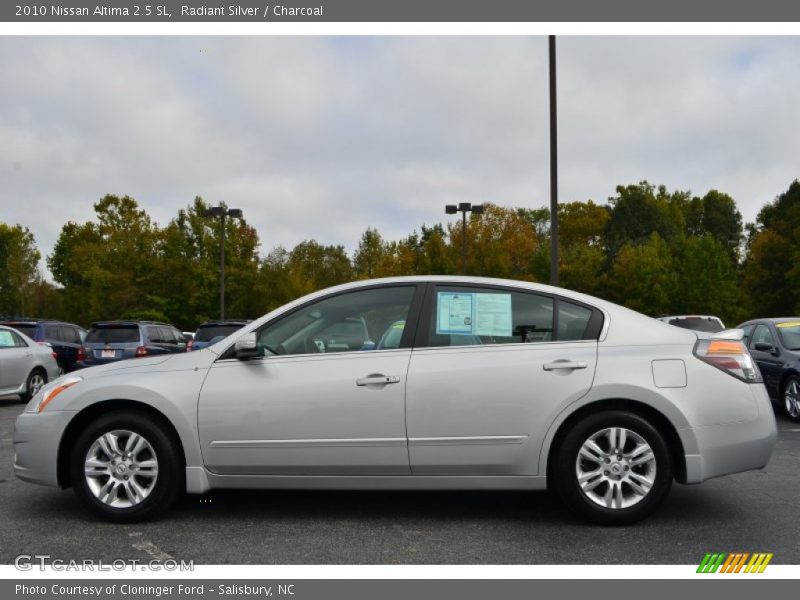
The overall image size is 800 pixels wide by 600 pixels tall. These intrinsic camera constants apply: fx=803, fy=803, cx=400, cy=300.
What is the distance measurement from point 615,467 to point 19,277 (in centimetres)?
6574

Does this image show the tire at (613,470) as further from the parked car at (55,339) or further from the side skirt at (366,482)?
the parked car at (55,339)

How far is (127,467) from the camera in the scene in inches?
204

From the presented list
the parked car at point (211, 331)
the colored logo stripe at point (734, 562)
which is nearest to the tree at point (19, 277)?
the parked car at point (211, 331)

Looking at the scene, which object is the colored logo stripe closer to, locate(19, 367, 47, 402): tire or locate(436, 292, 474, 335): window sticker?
locate(436, 292, 474, 335): window sticker

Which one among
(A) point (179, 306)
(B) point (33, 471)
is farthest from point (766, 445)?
(A) point (179, 306)

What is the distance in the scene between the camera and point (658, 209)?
7319 cm

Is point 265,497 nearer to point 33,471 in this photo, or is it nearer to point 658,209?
point 33,471

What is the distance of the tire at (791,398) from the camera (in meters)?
11.3

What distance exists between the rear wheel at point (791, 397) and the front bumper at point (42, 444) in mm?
9832

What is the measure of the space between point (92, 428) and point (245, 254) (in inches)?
1971

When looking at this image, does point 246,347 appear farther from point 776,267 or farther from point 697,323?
point 776,267

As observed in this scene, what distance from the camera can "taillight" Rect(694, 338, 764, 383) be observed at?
512cm

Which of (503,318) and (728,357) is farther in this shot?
(503,318)

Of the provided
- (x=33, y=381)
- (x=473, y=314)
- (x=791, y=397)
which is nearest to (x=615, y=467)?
(x=473, y=314)
